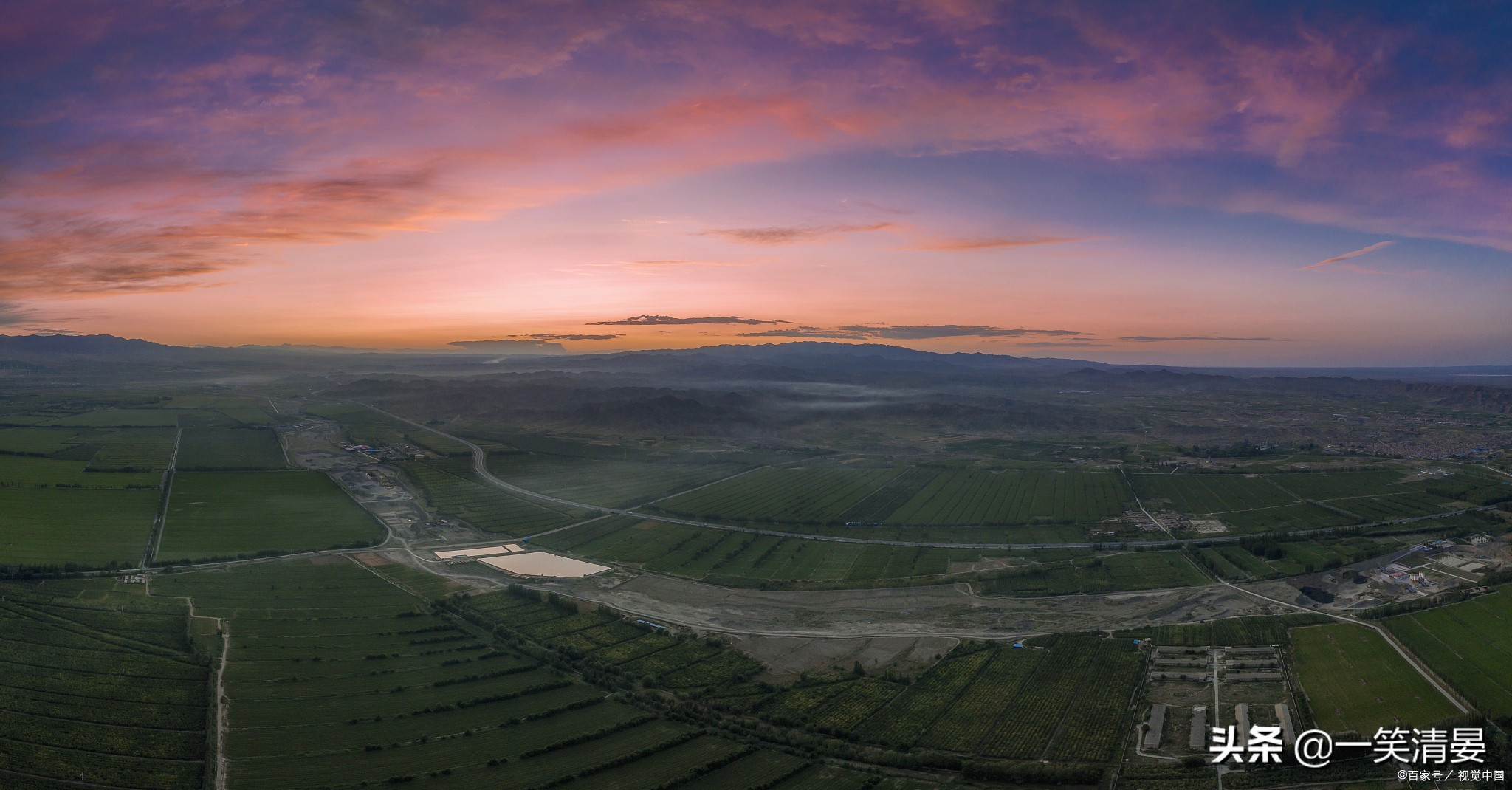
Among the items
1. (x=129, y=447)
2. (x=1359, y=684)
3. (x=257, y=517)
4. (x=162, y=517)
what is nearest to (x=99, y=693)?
(x=257, y=517)

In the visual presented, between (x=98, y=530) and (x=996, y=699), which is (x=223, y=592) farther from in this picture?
(x=996, y=699)

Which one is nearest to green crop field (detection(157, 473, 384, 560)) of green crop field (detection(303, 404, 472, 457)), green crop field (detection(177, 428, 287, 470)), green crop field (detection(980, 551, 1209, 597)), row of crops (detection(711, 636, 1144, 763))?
green crop field (detection(177, 428, 287, 470))

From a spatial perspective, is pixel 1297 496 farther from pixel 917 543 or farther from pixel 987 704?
pixel 987 704

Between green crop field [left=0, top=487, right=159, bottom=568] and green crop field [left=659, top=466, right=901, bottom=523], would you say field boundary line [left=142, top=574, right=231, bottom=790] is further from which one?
green crop field [left=659, top=466, right=901, bottom=523]

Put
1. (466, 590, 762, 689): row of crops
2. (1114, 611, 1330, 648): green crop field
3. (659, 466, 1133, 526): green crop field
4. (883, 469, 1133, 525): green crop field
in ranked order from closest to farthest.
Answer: (466, 590, 762, 689): row of crops → (1114, 611, 1330, 648): green crop field → (883, 469, 1133, 525): green crop field → (659, 466, 1133, 526): green crop field

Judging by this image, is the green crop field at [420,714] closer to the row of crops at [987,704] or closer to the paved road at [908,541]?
the row of crops at [987,704]

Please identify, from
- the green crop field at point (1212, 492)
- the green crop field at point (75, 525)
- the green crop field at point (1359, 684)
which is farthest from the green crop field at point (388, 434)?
the green crop field at point (1359, 684)

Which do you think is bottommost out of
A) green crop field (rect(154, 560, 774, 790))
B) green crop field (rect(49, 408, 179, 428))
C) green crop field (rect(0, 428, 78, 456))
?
green crop field (rect(154, 560, 774, 790))
